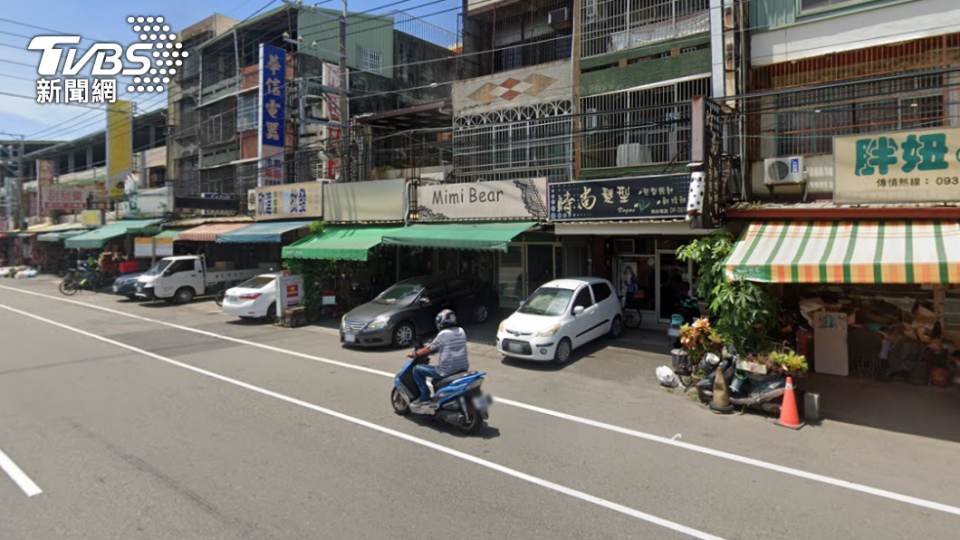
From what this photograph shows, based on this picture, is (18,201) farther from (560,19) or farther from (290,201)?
(560,19)

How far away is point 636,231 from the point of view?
38.1ft

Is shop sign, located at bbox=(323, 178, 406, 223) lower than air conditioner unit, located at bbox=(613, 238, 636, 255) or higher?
higher

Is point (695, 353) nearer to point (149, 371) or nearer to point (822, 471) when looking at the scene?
point (822, 471)

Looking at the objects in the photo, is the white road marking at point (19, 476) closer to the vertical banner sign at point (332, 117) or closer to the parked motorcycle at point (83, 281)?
the vertical banner sign at point (332, 117)

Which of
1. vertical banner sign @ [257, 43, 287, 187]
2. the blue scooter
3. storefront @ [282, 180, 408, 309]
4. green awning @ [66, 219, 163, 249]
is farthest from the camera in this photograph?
green awning @ [66, 219, 163, 249]

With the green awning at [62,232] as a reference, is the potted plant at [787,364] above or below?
below

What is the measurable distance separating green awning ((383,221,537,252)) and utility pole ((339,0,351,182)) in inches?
192

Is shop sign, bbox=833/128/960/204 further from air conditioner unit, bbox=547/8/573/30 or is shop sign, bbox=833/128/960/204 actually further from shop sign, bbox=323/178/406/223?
shop sign, bbox=323/178/406/223

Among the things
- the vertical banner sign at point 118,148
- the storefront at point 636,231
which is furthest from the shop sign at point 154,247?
the storefront at point 636,231

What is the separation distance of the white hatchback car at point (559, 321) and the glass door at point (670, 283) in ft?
7.71

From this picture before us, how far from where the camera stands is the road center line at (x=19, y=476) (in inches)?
215

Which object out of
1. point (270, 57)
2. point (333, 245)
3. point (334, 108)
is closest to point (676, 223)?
point (333, 245)

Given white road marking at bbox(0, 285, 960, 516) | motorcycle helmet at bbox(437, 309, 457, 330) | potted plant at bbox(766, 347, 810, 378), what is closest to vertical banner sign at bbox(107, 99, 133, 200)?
white road marking at bbox(0, 285, 960, 516)

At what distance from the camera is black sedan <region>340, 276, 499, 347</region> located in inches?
502
